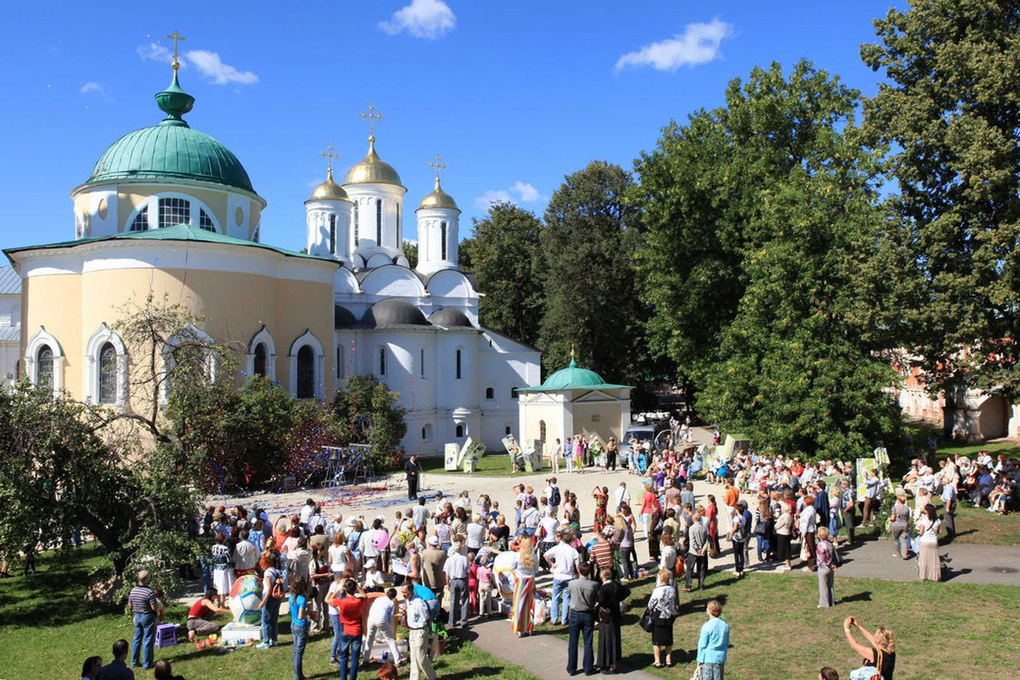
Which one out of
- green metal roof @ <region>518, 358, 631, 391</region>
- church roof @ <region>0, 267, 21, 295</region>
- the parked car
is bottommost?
the parked car

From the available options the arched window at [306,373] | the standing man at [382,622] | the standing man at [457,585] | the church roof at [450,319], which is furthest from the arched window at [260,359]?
the standing man at [382,622]

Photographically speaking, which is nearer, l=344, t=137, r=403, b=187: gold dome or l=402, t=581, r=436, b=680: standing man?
l=402, t=581, r=436, b=680: standing man

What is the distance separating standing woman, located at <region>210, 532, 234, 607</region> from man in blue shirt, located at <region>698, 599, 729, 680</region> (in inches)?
316

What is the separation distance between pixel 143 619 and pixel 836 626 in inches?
359

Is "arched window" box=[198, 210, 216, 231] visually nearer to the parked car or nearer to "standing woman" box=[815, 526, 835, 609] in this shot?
the parked car

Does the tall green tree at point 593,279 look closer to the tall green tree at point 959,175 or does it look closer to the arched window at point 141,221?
the arched window at point 141,221

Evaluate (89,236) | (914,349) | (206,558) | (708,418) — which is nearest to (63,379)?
(89,236)

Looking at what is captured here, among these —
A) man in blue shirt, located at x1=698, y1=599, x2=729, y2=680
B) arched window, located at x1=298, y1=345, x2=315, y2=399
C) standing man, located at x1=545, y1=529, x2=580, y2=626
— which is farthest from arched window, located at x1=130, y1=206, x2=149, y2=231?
man in blue shirt, located at x1=698, y1=599, x2=729, y2=680

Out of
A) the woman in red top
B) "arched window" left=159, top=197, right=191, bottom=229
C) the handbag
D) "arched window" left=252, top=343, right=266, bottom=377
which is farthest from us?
"arched window" left=159, top=197, right=191, bottom=229

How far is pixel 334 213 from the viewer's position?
1731 inches

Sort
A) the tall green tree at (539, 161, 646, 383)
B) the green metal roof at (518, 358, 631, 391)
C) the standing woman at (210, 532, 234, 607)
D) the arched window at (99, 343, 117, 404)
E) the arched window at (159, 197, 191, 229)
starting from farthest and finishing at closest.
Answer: the tall green tree at (539, 161, 646, 383), the green metal roof at (518, 358, 631, 391), the arched window at (159, 197, 191, 229), the arched window at (99, 343, 117, 404), the standing woman at (210, 532, 234, 607)

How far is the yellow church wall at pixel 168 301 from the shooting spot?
26.3 metres

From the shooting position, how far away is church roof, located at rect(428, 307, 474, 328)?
133ft

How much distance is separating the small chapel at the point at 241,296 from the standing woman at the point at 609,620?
14.7m
